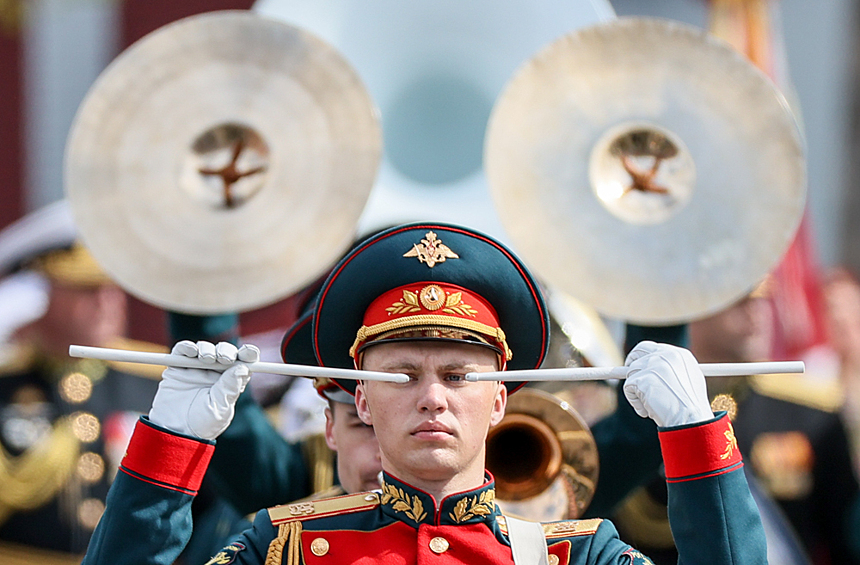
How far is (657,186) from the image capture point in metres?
4.24

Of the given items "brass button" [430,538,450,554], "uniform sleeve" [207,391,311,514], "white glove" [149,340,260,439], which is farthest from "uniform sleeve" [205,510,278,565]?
"uniform sleeve" [207,391,311,514]

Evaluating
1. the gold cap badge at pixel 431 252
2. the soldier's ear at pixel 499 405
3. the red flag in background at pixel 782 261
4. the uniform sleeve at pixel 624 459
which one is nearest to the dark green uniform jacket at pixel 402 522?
the soldier's ear at pixel 499 405

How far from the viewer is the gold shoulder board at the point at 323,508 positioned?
9.64 ft

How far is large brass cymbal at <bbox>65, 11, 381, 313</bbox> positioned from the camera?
4.17 m

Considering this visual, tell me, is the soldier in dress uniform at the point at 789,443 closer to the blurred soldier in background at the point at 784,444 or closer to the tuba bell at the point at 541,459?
the blurred soldier in background at the point at 784,444

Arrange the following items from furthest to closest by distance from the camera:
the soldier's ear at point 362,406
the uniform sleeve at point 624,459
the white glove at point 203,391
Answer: the uniform sleeve at point 624,459 < the soldier's ear at point 362,406 < the white glove at point 203,391

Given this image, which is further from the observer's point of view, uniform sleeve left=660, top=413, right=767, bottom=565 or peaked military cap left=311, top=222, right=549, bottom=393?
peaked military cap left=311, top=222, right=549, bottom=393

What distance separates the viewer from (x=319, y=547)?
9.34 feet

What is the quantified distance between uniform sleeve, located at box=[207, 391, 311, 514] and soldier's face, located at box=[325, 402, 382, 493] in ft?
2.28

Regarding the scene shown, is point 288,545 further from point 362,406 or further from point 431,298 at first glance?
point 431,298

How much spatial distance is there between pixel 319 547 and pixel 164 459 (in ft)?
1.32

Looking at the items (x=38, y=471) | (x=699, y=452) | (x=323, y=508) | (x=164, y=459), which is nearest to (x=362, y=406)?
(x=323, y=508)

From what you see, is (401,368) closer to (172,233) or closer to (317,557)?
(317,557)

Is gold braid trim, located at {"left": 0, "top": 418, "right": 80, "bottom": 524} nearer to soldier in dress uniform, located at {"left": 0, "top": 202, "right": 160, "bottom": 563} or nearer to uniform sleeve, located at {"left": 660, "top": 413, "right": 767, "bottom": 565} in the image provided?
soldier in dress uniform, located at {"left": 0, "top": 202, "right": 160, "bottom": 563}
